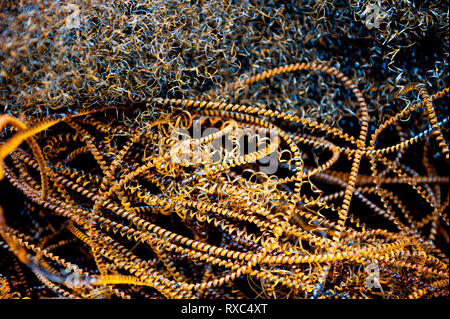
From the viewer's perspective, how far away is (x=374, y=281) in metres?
0.29

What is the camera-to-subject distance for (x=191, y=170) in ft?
1.01

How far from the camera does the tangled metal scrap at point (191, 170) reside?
282mm

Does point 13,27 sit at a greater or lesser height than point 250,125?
greater

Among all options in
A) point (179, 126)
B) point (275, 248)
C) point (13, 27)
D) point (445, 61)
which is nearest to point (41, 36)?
point (13, 27)

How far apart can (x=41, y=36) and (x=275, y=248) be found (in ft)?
0.79

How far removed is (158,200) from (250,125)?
0.36 feet

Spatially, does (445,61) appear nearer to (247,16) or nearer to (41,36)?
(247,16)

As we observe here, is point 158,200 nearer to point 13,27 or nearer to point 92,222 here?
point 92,222

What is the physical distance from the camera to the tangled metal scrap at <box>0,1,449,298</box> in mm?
282

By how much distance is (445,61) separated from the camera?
347mm

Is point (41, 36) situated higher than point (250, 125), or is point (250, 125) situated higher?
point (41, 36)
